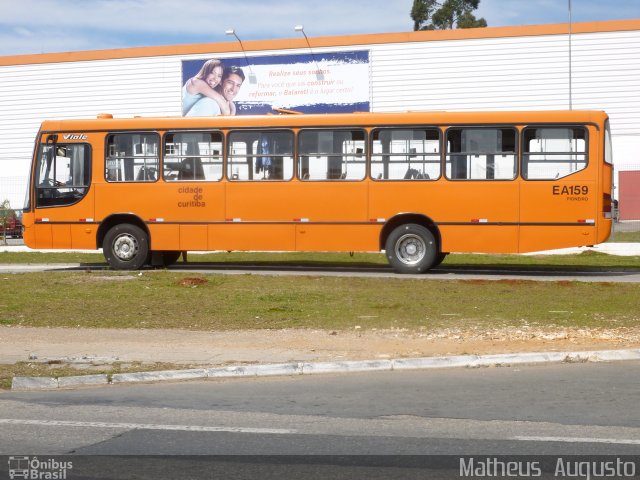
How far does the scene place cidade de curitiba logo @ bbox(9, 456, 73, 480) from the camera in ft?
19.7

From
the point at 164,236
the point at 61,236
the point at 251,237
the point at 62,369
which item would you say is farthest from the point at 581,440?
the point at 61,236

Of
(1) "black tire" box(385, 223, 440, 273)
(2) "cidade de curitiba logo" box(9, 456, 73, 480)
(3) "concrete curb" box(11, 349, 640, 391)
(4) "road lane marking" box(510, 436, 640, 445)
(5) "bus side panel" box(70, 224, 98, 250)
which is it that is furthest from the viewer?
(5) "bus side panel" box(70, 224, 98, 250)

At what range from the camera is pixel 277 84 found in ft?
171

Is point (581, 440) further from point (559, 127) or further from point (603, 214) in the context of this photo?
point (559, 127)

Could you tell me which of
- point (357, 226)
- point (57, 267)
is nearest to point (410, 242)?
point (357, 226)

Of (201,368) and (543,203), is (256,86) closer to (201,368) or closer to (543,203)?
(543,203)

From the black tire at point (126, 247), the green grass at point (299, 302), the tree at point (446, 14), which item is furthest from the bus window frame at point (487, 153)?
the tree at point (446, 14)

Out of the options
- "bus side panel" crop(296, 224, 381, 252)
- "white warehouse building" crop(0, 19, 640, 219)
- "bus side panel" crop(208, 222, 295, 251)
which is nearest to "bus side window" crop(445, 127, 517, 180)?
"bus side panel" crop(296, 224, 381, 252)

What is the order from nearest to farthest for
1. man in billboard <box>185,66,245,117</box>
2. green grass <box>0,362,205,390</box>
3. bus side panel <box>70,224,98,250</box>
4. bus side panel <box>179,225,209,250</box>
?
1. green grass <box>0,362,205,390</box>
2. bus side panel <box>179,225,209,250</box>
3. bus side panel <box>70,224,98,250</box>
4. man in billboard <box>185,66,245,117</box>

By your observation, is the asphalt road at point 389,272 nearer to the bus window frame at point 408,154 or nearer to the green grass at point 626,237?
the bus window frame at point 408,154

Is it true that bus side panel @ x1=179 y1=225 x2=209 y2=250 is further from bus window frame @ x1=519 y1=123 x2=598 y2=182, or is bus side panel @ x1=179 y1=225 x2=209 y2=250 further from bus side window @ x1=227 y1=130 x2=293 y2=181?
bus window frame @ x1=519 y1=123 x2=598 y2=182

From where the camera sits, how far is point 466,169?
20797 millimetres

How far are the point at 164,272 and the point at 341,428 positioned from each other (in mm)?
13585

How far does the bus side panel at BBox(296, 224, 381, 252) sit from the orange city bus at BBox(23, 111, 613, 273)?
0.03 m
